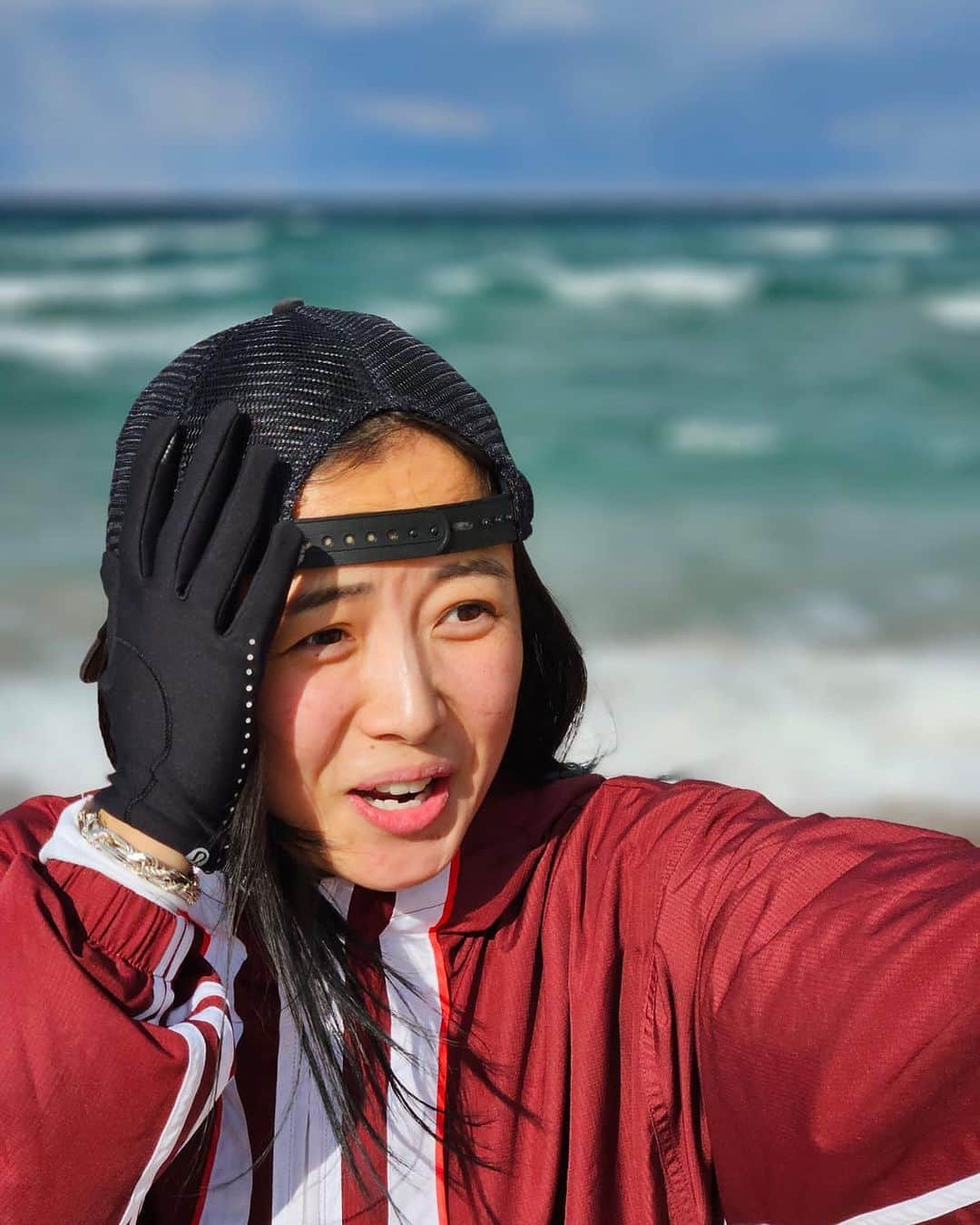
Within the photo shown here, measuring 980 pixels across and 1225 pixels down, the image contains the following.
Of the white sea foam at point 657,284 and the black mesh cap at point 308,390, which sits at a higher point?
the white sea foam at point 657,284

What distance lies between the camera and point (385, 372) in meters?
1.96

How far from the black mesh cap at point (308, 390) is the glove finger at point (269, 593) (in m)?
0.10

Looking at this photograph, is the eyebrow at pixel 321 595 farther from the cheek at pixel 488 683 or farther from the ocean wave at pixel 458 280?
the ocean wave at pixel 458 280

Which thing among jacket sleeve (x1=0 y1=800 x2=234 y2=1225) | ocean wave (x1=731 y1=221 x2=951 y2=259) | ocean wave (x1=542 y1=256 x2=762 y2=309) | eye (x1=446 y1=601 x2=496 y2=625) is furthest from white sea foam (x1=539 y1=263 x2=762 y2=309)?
jacket sleeve (x1=0 y1=800 x2=234 y2=1225)

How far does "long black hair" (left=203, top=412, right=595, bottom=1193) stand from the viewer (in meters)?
1.89

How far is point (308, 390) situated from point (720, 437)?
1399 centimetres

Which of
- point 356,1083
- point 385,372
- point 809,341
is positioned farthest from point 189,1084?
point 809,341

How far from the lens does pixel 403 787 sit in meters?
1.90

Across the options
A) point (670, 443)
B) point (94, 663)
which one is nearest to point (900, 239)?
point (670, 443)

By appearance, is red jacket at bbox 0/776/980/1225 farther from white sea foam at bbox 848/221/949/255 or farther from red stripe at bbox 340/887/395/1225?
white sea foam at bbox 848/221/949/255

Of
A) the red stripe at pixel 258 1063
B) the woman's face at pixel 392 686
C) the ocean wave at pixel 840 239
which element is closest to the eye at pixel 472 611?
the woman's face at pixel 392 686

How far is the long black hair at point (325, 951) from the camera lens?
1.89 metres

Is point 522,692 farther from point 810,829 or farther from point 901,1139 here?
point 901,1139

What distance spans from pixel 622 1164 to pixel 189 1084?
1.99 ft
